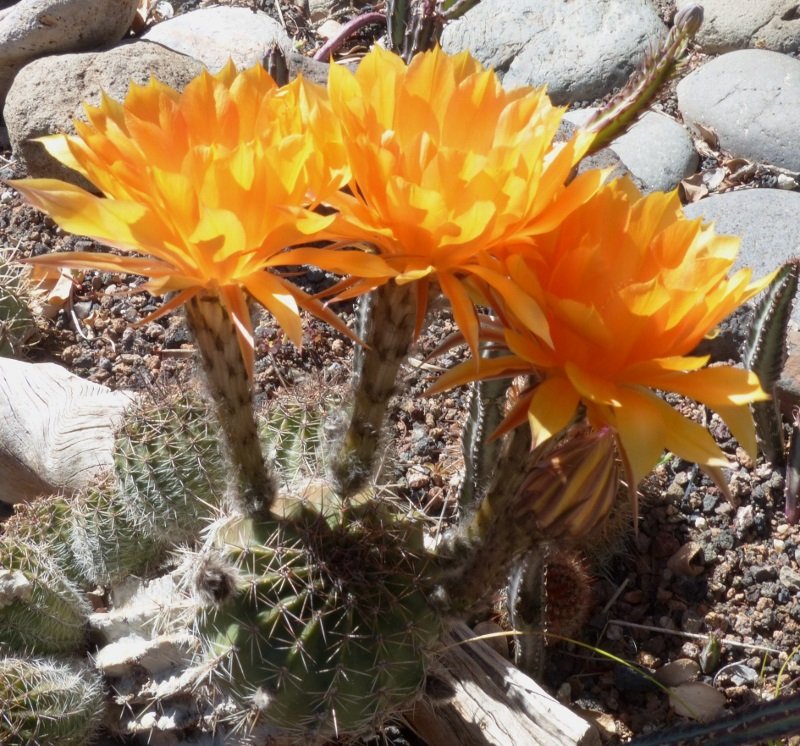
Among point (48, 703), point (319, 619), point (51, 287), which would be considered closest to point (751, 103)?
point (51, 287)

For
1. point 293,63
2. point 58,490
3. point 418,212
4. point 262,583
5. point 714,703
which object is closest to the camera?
point 418,212

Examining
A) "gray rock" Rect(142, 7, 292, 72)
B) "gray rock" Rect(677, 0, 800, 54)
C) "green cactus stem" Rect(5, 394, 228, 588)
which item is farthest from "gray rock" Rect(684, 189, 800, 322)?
"gray rock" Rect(142, 7, 292, 72)

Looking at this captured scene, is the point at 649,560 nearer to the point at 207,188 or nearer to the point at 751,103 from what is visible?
the point at 207,188

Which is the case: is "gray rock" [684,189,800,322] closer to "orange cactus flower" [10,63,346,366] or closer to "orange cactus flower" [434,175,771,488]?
"orange cactus flower" [434,175,771,488]

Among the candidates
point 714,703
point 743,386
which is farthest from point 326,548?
point 714,703

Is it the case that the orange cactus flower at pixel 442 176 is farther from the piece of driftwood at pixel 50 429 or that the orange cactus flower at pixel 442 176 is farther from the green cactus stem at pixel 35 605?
the piece of driftwood at pixel 50 429

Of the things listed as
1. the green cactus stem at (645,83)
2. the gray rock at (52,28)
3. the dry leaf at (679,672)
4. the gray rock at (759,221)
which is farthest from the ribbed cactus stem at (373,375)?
the gray rock at (52,28)

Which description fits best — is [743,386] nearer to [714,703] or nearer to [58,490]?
[714,703]
